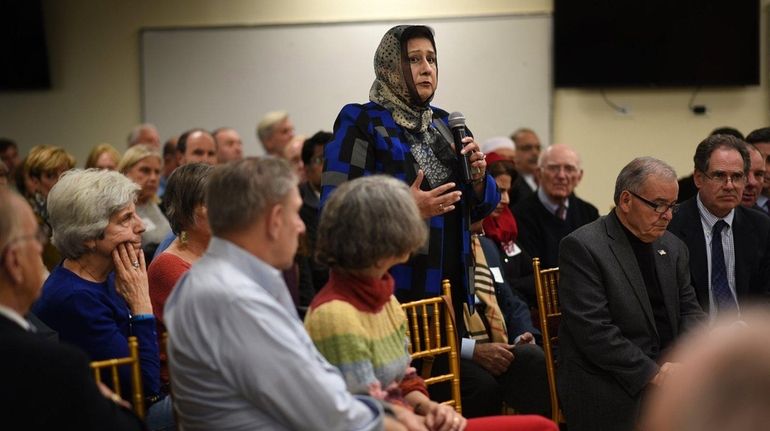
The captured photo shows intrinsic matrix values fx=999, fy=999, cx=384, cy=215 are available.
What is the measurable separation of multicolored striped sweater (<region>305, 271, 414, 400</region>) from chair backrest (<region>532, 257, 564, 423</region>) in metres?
1.14

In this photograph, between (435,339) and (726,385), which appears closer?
(726,385)

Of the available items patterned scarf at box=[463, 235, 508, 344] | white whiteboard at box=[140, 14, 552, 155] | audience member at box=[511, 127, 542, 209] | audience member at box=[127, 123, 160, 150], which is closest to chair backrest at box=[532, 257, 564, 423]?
patterned scarf at box=[463, 235, 508, 344]

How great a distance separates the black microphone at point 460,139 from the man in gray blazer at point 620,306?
43cm

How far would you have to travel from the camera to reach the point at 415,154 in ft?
10.2

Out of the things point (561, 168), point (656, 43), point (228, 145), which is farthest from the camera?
→ point (656, 43)

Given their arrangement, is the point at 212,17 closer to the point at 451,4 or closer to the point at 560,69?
the point at 451,4

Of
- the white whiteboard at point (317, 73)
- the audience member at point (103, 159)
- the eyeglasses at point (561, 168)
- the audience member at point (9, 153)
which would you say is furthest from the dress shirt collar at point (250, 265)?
the audience member at point (9, 153)

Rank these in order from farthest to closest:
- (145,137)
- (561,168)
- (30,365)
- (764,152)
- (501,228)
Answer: (145,137) → (561,168) → (764,152) → (501,228) → (30,365)

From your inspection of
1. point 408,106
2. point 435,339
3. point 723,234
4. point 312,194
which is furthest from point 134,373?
point 312,194

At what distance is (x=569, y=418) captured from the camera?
3246 mm

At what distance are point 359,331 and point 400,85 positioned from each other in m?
1.09

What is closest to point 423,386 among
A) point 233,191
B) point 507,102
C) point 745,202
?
point 233,191

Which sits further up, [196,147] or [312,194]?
[196,147]

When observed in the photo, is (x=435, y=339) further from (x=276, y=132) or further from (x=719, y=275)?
(x=276, y=132)
